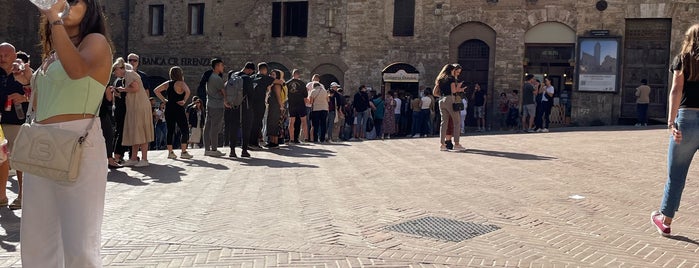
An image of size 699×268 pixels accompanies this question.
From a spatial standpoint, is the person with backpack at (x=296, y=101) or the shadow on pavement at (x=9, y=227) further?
the person with backpack at (x=296, y=101)

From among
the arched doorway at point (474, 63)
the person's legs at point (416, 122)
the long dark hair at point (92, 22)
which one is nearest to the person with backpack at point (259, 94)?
the person's legs at point (416, 122)

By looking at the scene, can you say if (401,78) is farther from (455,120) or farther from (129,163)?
(129,163)

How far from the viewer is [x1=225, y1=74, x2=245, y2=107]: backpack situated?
11508 mm

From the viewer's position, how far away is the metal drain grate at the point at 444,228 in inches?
220

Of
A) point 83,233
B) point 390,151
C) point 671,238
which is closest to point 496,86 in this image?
point 390,151

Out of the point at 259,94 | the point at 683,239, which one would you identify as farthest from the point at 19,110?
the point at 683,239

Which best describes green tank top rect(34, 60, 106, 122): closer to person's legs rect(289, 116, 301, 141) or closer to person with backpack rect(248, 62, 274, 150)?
person with backpack rect(248, 62, 274, 150)

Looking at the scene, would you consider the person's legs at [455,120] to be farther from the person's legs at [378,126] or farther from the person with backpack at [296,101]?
the person's legs at [378,126]

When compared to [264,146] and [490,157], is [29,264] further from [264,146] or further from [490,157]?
[264,146]

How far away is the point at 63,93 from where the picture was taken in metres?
2.92

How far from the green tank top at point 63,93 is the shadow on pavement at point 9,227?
2504mm

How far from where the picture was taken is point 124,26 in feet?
99.3

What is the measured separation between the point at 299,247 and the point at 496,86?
2026cm

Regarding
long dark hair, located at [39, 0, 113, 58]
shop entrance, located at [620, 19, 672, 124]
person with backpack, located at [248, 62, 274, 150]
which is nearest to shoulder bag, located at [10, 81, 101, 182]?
long dark hair, located at [39, 0, 113, 58]
